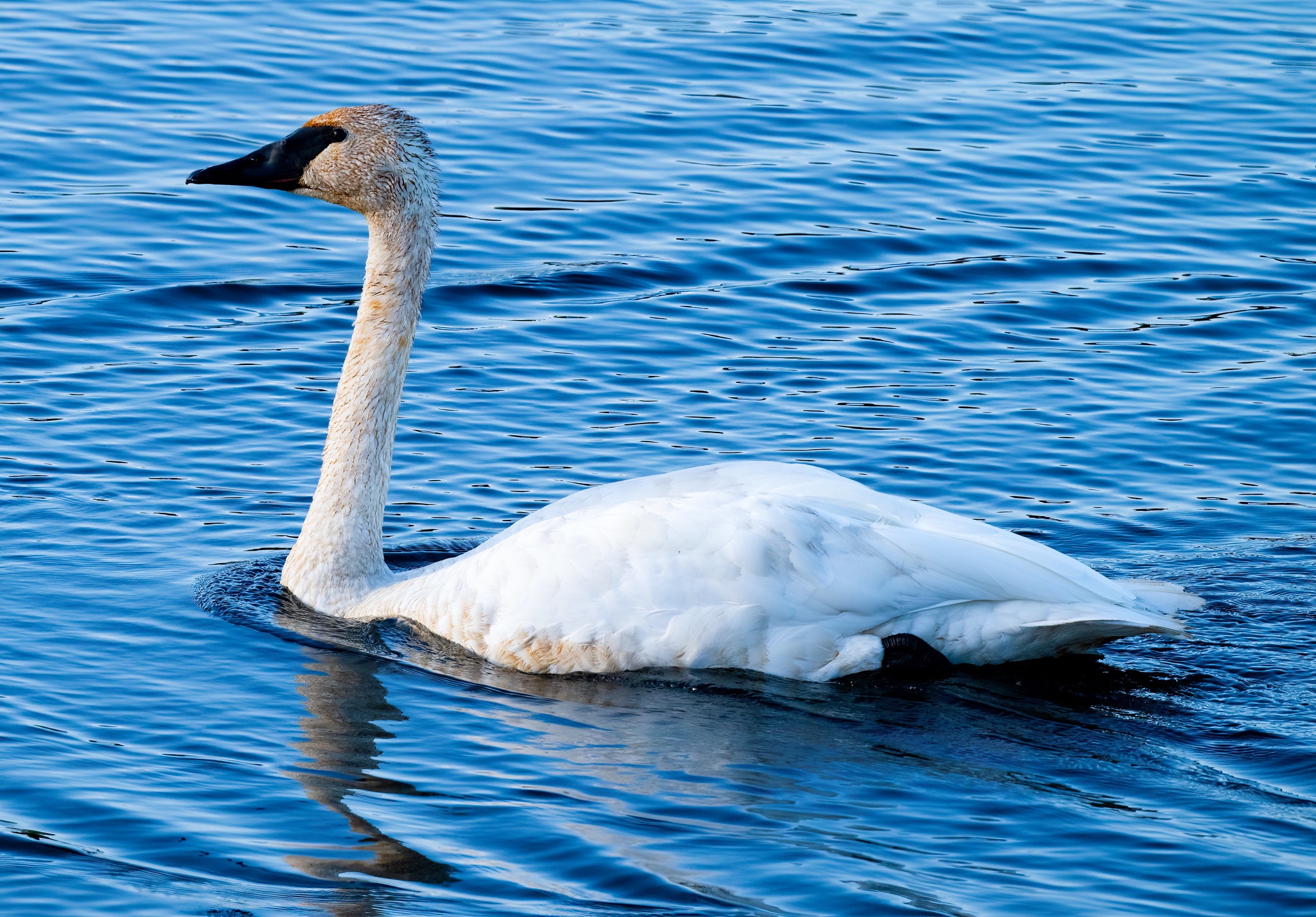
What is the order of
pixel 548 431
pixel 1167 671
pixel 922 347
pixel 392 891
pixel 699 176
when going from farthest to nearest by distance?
1. pixel 699 176
2. pixel 922 347
3. pixel 548 431
4. pixel 1167 671
5. pixel 392 891

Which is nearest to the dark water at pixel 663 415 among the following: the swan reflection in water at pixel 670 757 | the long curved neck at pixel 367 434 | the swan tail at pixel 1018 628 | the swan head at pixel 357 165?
the swan reflection in water at pixel 670 757

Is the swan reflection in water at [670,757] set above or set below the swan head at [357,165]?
below

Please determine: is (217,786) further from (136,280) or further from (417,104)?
(417,104)

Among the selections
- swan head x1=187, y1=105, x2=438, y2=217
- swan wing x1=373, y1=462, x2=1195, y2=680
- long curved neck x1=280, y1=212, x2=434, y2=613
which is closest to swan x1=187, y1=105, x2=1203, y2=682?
swan wing x1=373, y1=462, x2=1195, y2=680

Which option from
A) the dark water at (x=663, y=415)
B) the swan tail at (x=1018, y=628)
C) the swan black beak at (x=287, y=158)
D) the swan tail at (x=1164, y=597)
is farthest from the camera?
the swan black beak at (x=287, y=158)

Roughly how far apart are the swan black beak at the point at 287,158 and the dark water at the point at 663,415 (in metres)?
1.77

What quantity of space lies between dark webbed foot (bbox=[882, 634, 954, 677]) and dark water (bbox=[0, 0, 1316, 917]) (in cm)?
11

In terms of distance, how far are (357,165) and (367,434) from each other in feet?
4.08

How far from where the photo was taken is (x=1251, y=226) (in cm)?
1585

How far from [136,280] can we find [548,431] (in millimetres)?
3618

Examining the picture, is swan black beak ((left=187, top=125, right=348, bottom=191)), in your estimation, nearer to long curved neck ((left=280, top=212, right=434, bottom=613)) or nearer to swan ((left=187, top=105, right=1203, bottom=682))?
long curved neck ((left=280, top=212, right=434, bottom=613))

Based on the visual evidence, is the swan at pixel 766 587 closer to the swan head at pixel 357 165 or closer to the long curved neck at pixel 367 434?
the long curved neck at pixel 367 434

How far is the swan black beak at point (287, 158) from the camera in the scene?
9.72m

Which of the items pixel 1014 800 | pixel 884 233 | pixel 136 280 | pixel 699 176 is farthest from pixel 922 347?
pixel 1014 800
